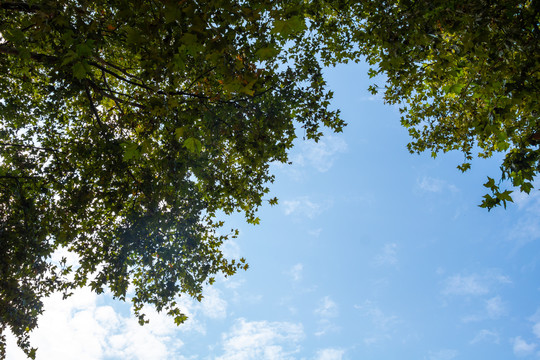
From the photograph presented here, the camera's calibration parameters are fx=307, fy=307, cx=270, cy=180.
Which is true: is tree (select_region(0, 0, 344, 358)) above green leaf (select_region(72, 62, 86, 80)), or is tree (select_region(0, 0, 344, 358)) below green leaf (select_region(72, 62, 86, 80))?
above

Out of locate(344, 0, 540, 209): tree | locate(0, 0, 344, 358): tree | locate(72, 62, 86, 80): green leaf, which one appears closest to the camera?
locate(72, 62, 86, 80): green leaf

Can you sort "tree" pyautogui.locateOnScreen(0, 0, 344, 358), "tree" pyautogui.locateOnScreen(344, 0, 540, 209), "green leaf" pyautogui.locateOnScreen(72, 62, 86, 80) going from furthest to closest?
"tree" pyautogui.locateOnScreen(0, 0, 344, 358)
"tree" pyautogui.locateOnScreen(344, 0, 540, 209)
"green leaf" pyautogui.locateOnScreen(72, 62, 86, 80)

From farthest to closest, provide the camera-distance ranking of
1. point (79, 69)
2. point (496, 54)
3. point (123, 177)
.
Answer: point (123, 177), point (496, 54), point (79, 69)

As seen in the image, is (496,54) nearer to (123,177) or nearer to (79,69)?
(79,69)

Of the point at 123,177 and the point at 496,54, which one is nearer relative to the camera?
the point at 496,54

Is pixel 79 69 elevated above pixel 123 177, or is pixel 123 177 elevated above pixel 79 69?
pixel 123 177

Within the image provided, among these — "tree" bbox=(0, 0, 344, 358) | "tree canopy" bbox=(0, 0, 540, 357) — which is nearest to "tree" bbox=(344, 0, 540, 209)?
"tree canopy" bbox=(0, 0, 540, 357)

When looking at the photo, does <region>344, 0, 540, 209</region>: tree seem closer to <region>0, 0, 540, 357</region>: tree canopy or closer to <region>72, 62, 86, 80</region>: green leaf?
<region>0, 0, 540, 357</region>: tree canopy

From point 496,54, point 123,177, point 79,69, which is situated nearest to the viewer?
point 79,69

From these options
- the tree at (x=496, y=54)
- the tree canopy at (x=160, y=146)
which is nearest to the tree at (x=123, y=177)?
the tree canopy at (x=160, y=146)

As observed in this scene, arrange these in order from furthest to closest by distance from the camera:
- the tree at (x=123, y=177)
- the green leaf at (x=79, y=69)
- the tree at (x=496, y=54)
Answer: the tree at (x=123, y=177), the tree at (x=496, y=54), the green leaf at (x=79, y=69)

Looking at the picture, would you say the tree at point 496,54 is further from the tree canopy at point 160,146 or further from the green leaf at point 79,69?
the green leaf at point 79,69

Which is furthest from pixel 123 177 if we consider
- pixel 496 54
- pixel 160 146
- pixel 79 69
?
pixel 496 54

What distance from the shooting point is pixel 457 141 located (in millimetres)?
10859
